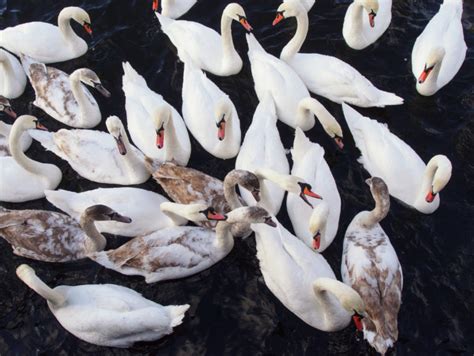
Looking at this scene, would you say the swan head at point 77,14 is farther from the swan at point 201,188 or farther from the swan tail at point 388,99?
the swan tail at point 388,99

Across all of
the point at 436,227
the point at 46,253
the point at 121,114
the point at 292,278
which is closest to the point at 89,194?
the point at 46,253

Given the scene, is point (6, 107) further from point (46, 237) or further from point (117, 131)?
point (46, 237)

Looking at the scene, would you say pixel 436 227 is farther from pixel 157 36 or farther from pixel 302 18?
pixel 157 36

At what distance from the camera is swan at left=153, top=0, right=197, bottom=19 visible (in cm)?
1267

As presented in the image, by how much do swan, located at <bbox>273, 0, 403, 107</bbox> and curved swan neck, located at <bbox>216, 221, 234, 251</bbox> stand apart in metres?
3.63

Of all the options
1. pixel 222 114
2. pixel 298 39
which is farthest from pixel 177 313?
pixel 298 39

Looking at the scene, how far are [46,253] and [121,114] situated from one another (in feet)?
10.9

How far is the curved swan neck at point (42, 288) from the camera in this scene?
833 centimetres

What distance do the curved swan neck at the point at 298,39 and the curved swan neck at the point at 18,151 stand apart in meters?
4.90

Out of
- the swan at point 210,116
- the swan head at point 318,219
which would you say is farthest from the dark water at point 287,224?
the swan head at point 318,219

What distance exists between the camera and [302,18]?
11562 mm

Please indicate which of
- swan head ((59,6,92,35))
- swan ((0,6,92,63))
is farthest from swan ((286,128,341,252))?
swan ((0,6,92,63))

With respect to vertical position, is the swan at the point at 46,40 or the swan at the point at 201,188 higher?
the swan at the point at 46,40

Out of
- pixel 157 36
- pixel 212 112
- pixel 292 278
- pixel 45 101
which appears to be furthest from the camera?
pixel 157 36
